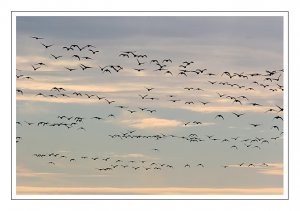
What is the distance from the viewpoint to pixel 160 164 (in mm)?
11906

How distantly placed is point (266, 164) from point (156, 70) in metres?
2.36

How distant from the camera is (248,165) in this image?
39.3 ft
